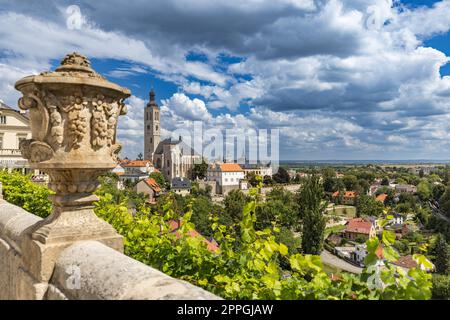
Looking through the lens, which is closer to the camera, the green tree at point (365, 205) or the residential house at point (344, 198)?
the green tree at point (365, 205)

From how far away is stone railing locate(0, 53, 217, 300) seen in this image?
2381mm

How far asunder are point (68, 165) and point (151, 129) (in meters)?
109

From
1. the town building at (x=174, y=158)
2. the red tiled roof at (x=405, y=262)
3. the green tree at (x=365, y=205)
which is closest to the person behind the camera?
the red tiled roof at (x=405, y=262)

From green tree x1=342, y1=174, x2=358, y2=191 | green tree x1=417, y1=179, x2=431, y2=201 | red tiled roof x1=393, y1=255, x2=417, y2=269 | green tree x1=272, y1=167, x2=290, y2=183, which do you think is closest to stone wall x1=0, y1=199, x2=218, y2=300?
red tiled roof x1=393, y1=255, x2=417, y2=269

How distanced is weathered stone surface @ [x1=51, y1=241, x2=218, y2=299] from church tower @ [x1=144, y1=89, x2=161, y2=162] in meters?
107

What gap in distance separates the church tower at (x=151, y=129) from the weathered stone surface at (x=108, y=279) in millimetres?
107188

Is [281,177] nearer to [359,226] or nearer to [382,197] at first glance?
[382,197]

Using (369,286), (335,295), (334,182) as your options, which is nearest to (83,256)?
(335,295)

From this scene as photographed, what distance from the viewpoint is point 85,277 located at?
1990 mm

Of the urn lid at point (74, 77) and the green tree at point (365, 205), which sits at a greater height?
the urn lid at point (74, 77)

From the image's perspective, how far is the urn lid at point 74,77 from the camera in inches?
97.6

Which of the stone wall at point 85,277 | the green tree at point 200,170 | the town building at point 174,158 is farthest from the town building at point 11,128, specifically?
the green tree at point 200,170

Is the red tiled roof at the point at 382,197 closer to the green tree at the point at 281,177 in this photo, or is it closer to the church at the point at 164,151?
the green tree at the point at 281,177

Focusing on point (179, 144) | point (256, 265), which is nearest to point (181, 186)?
point (179, 144)
